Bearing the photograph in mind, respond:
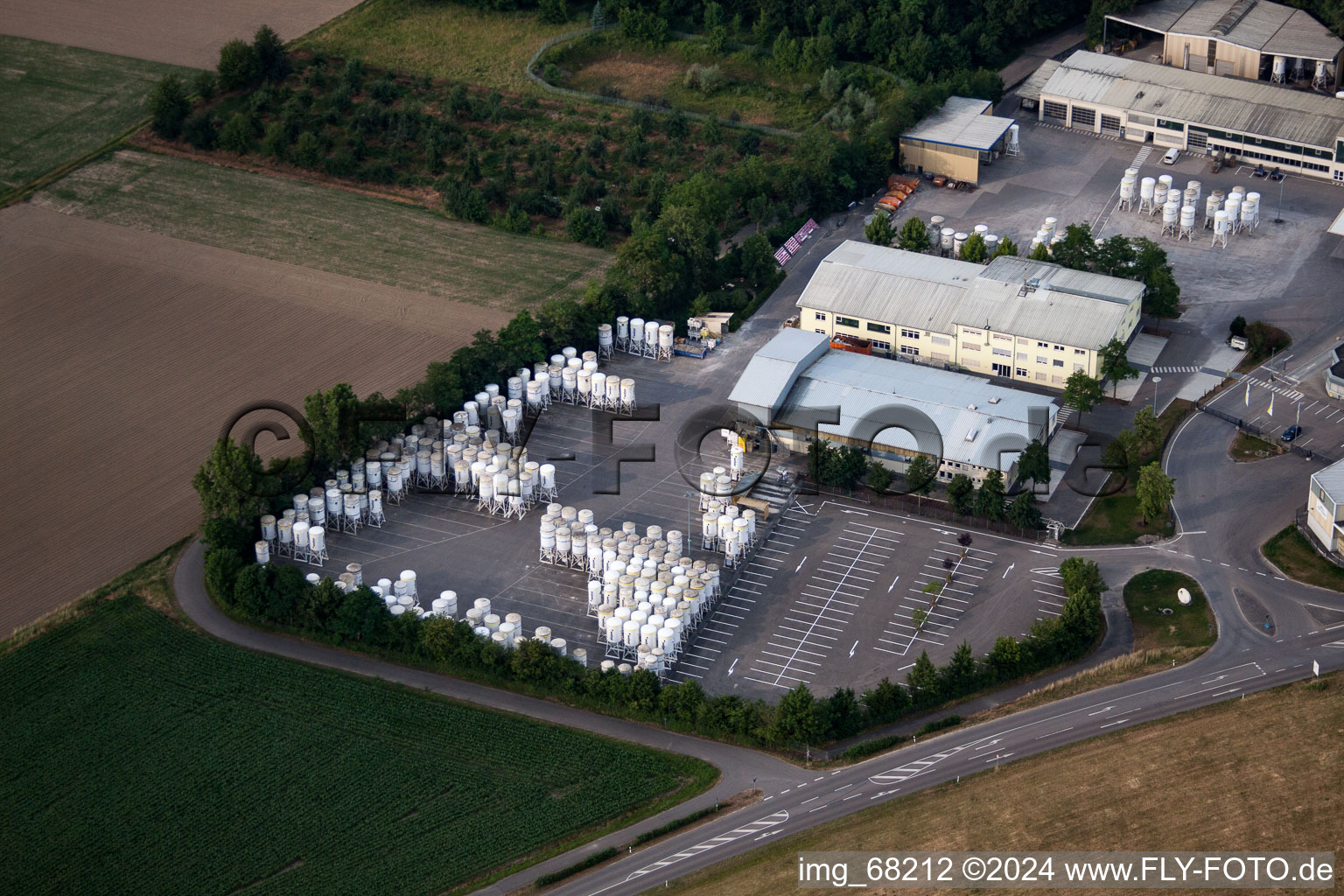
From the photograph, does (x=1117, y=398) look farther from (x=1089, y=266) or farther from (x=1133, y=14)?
(x=1133, y=14)

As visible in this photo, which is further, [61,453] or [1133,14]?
[1133,14]

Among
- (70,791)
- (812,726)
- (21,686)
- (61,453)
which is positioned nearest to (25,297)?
(61,453)

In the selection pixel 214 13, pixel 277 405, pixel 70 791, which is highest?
pixel 214 13

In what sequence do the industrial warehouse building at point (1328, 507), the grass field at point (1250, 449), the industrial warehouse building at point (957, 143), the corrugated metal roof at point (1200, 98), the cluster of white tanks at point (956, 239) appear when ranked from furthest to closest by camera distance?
the industrial warehouse building at point (957, 143)
the corrugated metal roof at point (1200, 98)
the cluster of white tanks at point (956, 239)
the grass field at point (1250, 449)
the industrial warehouse building at point (1328, 507)

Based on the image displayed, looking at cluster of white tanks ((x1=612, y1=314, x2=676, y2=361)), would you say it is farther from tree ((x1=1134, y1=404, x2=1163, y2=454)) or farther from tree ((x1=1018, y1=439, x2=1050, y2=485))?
tree ((x1=1134, y1=404, x2=1163, y2=454))

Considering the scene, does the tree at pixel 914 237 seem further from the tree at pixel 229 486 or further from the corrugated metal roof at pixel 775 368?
the tree at pixel 229 486

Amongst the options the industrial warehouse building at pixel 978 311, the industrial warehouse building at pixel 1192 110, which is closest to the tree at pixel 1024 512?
the industrial warehouse building at pixel 978 311

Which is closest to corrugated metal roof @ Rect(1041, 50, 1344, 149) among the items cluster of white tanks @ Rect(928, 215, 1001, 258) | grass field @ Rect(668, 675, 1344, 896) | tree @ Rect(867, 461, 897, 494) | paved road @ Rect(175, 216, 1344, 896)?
cluster of white tanks @ Rect(928, 215, 1001, 258)
